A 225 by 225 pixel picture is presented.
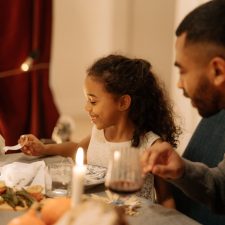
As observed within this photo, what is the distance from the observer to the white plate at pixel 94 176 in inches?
54.6

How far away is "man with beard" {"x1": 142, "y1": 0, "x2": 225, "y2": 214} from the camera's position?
1133 millimetres

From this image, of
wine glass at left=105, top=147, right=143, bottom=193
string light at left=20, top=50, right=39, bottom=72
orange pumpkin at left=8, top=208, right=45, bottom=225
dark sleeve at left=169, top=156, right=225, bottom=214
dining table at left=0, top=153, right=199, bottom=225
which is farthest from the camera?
string light at left=20, top=50, right=39, bottom=72

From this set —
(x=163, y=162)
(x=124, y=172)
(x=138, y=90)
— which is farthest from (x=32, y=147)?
(x=124, y=172)

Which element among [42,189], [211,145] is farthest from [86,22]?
[42,189]

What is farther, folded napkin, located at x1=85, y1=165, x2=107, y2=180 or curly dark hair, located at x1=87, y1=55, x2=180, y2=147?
curly dark hair, located at x1=87, y1=55, x2=180, y2=147

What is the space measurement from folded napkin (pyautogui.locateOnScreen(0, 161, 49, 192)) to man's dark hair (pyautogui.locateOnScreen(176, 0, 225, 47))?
2.08 feet

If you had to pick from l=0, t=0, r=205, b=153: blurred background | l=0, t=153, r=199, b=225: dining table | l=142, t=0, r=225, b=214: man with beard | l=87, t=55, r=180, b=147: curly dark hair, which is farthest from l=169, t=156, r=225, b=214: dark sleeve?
l=0, t=0, r=205, b=153: blurred background

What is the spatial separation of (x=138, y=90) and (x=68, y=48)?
1653mm

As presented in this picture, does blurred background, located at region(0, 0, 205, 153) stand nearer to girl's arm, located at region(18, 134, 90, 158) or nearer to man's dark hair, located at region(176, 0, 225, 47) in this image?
girl's arm, located at region(18, 134, 90, 158)

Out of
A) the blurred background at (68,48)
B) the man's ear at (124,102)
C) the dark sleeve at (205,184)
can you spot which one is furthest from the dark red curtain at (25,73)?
the dark sleeve at (205,184)

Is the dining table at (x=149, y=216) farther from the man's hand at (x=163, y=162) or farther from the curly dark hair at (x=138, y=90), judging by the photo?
the curly dark hair at (x=138, y=90)

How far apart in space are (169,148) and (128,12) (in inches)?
86.4

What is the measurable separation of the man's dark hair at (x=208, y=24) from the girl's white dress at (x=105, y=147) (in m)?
0.63

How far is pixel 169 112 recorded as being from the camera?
73.0 inches
